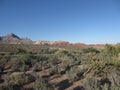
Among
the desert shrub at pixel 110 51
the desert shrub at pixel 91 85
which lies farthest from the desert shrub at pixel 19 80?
the desert shrub at pixel 110 51

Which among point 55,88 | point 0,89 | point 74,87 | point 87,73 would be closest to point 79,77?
point 87,73

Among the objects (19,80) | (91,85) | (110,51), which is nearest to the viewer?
(91,85)

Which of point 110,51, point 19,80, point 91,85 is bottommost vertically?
point 91,85

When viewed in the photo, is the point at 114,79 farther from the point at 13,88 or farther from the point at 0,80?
the point at 0,80

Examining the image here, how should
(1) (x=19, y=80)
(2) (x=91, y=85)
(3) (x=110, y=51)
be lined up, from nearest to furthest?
(2) (x=91, y=85), (1) (x=19, y=80), (3) (x=110, y=51)

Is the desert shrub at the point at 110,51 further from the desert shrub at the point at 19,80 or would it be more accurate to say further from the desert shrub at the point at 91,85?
the desert shrub at the point at 19,80

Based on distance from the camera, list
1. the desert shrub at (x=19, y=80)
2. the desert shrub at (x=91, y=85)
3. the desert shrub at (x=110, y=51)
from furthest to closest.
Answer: the desert shrub at (x=110, y=51), the desert shrub at (x=19, y=80), the desert shrub at (x=91, y=85)

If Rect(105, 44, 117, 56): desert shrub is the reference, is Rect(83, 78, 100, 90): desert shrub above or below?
below

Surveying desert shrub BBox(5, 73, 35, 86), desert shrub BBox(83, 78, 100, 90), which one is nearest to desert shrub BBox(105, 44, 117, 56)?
desert shrub BBox(83, 78, 100, 90)

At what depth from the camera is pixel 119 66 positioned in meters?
19.8

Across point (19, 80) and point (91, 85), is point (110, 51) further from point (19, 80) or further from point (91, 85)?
point (19, 80)

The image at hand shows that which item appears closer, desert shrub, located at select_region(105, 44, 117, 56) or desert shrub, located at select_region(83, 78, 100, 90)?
desert shrub, located at select_region(83, 78, 100, 90)

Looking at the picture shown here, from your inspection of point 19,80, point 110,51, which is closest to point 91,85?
point 19,80

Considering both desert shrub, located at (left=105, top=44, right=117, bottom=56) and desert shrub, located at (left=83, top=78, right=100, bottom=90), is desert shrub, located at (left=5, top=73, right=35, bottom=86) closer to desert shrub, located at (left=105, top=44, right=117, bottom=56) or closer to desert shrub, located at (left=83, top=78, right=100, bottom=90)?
desert shrub, located at (left=83, top=78, right=100, bottom=90)
